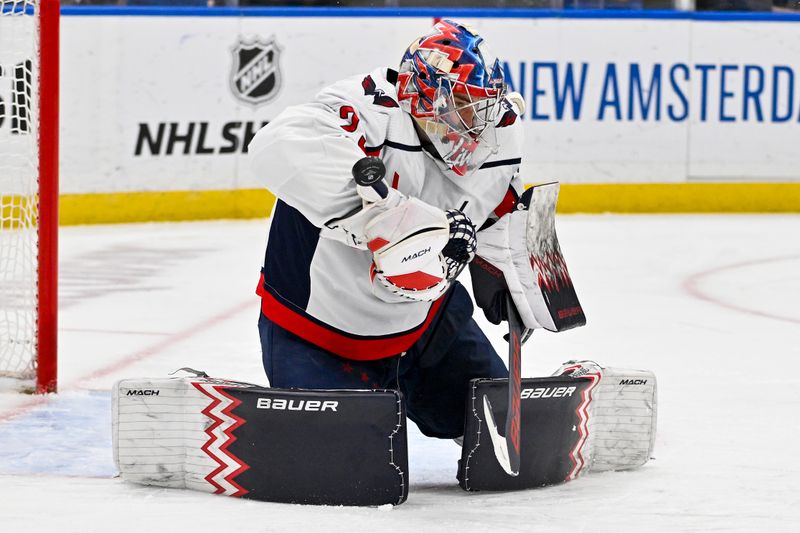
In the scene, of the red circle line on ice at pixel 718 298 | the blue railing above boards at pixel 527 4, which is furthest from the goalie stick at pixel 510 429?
the blue railing above boards at pixel 527 4

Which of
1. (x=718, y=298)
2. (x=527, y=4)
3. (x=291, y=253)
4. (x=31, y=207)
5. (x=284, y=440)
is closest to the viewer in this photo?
(x=284, y=440)

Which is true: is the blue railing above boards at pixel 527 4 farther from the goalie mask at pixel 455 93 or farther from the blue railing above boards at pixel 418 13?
the goalie mask at pixel 455 93

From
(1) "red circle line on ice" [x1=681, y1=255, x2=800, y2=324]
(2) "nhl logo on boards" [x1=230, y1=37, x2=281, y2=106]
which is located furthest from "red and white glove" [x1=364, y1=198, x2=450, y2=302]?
(2) "nhl logo on boards" [x1=230, y1=37, x2=281, y2=106]

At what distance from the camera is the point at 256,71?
6754 millimetres

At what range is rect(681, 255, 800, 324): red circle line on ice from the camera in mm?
4477

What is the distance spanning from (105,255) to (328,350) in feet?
11.5

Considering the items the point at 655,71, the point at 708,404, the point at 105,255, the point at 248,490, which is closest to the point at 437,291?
the point at 248,490

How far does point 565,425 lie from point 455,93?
63cm

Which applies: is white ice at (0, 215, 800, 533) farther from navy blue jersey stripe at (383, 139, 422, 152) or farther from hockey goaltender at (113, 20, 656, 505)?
navy blue jersey stripe at (383, 139, 422, 152)

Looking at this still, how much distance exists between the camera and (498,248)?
7.95ft

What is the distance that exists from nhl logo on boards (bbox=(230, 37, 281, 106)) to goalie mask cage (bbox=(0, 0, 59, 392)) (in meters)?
3.08

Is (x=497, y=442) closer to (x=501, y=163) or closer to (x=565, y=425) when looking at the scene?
(x=565, y=425)

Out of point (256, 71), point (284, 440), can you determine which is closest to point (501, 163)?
point (284, 440)

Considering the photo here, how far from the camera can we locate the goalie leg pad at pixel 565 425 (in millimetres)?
2279
